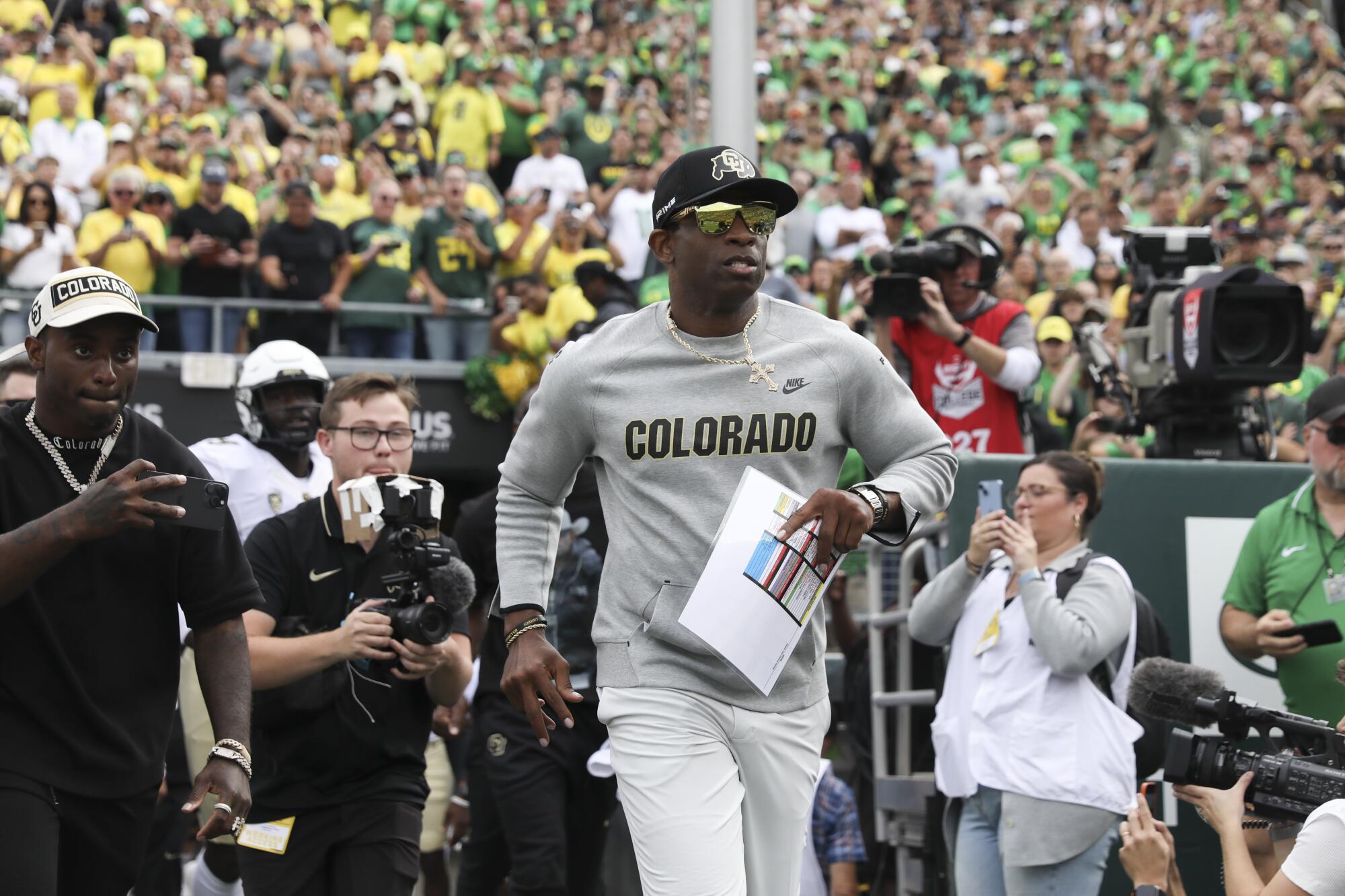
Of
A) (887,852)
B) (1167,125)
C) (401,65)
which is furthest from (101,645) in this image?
(1167,125)

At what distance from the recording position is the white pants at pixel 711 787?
3908 millimetres

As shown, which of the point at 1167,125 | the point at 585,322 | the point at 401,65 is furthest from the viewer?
the point at 1167,125

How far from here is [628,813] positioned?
407 cm

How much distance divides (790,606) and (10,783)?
1.81 metres

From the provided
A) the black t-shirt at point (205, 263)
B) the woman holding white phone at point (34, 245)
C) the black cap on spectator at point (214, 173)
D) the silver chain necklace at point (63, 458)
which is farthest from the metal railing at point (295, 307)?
the silver chain necklace at point (63, 458)

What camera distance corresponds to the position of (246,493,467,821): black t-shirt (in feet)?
17.2

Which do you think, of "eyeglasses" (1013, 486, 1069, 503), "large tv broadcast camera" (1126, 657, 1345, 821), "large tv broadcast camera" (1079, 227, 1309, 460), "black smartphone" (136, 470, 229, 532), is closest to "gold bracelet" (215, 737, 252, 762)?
→ "black smartphone" (136, 470, 229, 532)

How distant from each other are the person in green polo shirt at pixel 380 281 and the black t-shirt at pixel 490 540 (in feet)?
22.6

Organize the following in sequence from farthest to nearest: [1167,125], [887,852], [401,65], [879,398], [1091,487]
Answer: [1167,125]
[401,65]
[887,852]
[1091,487]
[879,398]

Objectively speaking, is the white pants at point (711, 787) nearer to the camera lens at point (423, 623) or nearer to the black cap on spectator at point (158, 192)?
the camera lens at point (423, 623)

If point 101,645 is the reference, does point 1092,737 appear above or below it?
below

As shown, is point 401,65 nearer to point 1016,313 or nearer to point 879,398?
point 1016,313

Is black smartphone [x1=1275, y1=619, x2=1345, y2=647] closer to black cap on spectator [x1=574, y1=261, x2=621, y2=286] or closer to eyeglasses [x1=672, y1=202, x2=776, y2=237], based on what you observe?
eyeglasses [x1=672, y1=202, x2=776, y2=237]

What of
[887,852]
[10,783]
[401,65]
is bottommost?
[887,852]
